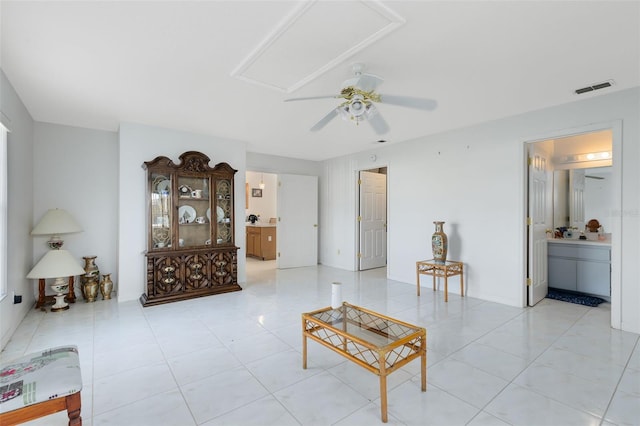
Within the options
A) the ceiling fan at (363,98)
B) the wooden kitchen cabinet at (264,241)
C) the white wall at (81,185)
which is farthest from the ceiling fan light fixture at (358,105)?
the wooden kitchen cabinet at (264,241)

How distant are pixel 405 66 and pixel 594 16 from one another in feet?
3.85

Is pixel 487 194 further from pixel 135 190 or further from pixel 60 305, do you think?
pixel 60 305

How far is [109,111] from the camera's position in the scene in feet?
11.5

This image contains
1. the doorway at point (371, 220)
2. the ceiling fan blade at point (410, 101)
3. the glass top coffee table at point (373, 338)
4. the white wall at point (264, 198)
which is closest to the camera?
the glass top coffee table at point (373, 338)

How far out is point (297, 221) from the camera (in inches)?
251

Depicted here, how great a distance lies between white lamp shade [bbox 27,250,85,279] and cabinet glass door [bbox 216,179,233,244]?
173 cm

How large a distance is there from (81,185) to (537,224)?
620cm

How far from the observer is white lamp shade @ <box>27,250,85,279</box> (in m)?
3.40

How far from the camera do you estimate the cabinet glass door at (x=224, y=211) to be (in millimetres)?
4520

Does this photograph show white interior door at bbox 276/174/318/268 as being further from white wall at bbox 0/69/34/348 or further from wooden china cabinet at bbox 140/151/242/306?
white wall at bbox 0/69/34/348

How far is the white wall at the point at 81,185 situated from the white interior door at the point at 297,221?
2860 millimetres

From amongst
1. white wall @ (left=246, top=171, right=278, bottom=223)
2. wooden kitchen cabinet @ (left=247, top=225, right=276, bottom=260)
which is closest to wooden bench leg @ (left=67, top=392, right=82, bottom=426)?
wooden kitchen cabinet @ (left=247, top=225, right=276, bottom=260)

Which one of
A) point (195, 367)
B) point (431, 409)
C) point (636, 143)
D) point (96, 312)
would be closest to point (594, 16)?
point (636, 143)

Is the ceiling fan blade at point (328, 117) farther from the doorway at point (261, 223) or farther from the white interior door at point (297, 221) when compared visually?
the doorway at point (261, 223)
